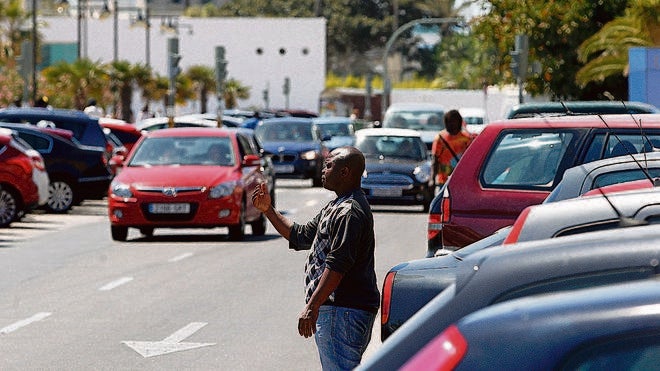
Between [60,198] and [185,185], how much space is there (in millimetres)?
8011

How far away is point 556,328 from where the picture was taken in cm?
277

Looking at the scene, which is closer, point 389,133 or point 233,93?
point 389,133

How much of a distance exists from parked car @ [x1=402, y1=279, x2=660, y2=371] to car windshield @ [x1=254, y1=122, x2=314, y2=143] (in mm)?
37324

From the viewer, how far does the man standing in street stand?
6953 millimetres

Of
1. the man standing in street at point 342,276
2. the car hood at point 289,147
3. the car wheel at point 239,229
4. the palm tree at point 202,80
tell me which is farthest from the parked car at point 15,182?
the palm tree at point 202,80

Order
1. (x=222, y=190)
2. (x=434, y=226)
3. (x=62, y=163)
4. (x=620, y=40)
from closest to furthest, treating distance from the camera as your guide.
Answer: (x=434, y=226) → (x=222, y=190) → (x=62, y=163) → (x=620, y=40)

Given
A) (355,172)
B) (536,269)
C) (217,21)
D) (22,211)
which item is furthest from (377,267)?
(217,21)

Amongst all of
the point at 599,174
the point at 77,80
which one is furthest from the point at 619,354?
the point at 77,80

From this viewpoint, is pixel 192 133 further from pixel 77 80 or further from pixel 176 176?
pixel 77 80

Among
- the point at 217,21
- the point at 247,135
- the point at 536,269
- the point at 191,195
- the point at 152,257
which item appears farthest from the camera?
the point at 217,21

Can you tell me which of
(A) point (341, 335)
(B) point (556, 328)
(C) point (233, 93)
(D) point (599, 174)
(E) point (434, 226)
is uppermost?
(B) point (556, 328)

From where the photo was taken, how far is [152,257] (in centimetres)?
1967

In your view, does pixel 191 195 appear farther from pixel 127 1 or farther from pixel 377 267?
pixel 127 1

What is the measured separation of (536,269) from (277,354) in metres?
8.44
